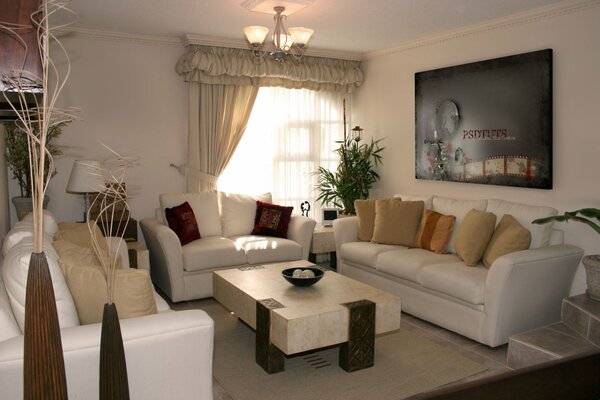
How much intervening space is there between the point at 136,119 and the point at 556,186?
420 centimetres

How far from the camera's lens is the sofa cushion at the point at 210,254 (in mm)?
4730

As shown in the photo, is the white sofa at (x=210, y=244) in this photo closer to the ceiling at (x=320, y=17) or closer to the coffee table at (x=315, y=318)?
the coffee table at (x=315, y=318)

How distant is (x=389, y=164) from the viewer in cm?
632

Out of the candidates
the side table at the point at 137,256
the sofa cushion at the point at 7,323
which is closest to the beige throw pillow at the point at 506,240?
the side table at the point at 137,256

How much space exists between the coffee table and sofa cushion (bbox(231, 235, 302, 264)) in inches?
49.1

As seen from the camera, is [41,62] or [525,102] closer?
[41,62]

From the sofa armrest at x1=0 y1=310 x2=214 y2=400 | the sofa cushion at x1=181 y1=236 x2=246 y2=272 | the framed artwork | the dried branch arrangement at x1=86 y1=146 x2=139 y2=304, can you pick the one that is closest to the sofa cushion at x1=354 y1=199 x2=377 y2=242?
the framed artwork

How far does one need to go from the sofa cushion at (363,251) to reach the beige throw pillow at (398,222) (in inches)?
3.0

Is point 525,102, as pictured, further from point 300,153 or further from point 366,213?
point 300,153

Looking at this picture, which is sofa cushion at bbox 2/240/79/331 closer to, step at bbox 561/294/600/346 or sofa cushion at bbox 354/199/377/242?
step at bbox 561/294/600/346

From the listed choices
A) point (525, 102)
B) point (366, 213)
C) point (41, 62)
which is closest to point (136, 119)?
point (366, 213)

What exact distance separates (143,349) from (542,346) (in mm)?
2383

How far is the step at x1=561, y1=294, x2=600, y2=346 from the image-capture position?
10.9ft

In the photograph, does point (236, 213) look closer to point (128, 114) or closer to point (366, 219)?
point (366, 219)
